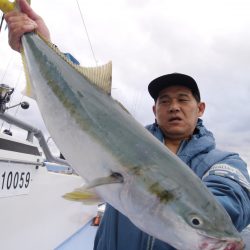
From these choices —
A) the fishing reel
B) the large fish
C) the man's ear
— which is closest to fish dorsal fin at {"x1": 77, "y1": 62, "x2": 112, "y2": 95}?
the large fish

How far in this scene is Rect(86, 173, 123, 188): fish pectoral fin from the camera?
1321mm

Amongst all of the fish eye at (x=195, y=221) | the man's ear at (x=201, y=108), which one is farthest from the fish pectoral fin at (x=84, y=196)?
the man's ear at (x=201, y=108)

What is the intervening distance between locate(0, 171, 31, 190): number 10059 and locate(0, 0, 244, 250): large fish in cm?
170

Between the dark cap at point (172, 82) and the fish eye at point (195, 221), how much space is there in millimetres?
1552

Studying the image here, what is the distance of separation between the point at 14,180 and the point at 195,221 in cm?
264

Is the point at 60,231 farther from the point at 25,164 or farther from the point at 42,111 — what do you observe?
the point at 42,111

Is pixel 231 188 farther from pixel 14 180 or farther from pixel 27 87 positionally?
pixel 14 180

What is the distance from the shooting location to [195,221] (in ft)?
4.12

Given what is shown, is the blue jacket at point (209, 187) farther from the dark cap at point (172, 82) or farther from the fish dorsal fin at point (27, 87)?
the fish dorsal fin at point (27, 87)

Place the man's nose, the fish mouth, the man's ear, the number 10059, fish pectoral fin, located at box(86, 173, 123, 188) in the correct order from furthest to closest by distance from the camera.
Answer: the number 10059, the man's ear, the man's nose, fish pectoral fin, located at box(86, 173, 123, 188), the fish mouth

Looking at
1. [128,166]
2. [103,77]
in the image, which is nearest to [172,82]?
[103,77]

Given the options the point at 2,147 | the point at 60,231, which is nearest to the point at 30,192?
the point at 2,147

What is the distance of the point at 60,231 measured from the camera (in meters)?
4.85

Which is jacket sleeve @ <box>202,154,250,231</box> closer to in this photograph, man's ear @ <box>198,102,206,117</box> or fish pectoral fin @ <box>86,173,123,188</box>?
fish pectoral fin @ <box>86,173,123,188</box>
